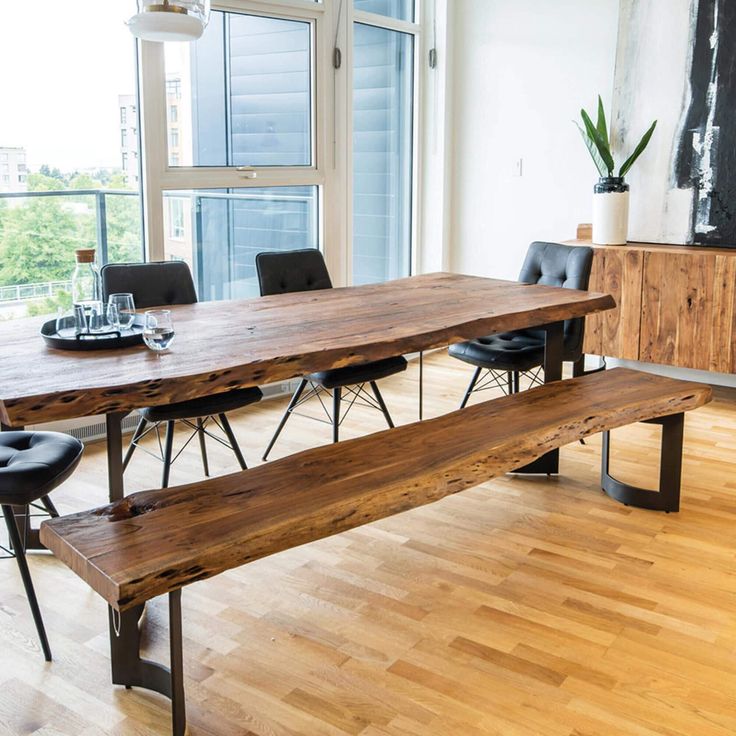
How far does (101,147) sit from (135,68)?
388 mm

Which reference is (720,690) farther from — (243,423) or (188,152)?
(188,152)

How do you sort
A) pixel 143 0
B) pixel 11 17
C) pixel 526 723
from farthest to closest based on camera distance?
pixel 11 17 < pixel 143 0 < pixel 526 723

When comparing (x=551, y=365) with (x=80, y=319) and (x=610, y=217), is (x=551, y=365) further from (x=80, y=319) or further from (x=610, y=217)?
(x=80, y=319)

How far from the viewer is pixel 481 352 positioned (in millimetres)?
3965

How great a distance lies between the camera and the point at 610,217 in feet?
16.5

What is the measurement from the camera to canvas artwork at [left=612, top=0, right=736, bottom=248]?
486 cm

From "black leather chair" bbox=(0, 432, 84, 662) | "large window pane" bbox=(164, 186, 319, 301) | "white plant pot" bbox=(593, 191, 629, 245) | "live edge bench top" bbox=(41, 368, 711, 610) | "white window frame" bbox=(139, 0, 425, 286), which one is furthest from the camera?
"white plant pot" bbox=(593, 191, 629, 245)

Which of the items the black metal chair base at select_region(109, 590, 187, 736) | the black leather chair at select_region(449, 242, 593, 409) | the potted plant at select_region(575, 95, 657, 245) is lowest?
the black metal chair base at select_region(109, 590, 187, 736)

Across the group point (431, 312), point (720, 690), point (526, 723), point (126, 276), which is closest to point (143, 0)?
point (126, 276)

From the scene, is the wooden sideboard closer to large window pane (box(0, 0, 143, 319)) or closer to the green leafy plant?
the green leafy plant

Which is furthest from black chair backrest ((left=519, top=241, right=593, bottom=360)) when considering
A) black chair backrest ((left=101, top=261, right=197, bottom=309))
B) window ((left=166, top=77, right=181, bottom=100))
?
window ((left=166, top=77, right=181, bottom=100))

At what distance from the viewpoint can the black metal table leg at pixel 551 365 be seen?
3.70 metres

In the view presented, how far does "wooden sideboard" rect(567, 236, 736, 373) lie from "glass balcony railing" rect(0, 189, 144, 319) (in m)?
2.44

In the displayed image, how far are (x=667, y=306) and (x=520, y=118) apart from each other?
1.63 metres
